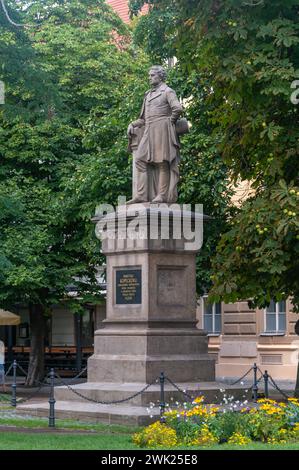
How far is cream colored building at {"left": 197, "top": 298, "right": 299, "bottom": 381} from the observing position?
36.1 m

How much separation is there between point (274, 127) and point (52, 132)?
1629 centimetres

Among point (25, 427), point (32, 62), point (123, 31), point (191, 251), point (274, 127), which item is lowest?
point (25, 427)

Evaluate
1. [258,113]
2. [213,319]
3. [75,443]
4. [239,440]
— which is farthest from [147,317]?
[213,319]

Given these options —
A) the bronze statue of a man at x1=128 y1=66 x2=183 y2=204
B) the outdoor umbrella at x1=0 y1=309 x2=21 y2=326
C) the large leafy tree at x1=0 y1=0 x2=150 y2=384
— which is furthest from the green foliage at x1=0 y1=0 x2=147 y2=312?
the bronze statue of a man at x1=128 y1=66 x2=183 y2=204

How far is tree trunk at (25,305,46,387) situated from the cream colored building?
5.38 m

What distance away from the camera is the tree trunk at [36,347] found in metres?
34.6

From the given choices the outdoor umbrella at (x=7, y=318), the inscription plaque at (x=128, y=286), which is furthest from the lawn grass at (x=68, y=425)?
the outdoor umbrella at (x=7, y=318)

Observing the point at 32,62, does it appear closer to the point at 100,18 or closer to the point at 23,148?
the point at 23,148

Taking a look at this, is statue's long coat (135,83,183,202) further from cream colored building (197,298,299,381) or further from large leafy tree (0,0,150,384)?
cream colored building (197,298,299,381)

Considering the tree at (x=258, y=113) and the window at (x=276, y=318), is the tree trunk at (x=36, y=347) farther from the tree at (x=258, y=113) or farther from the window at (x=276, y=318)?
the tree at (x=258, y=113)

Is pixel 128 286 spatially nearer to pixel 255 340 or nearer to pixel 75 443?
pixel 75 443

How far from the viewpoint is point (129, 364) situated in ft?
63.4

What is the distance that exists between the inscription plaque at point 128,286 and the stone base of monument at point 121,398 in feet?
5.26

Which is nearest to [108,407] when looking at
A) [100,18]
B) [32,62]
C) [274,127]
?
[274,127]
